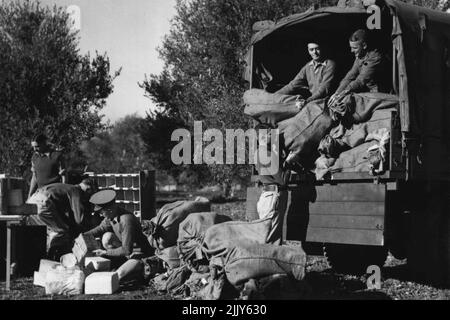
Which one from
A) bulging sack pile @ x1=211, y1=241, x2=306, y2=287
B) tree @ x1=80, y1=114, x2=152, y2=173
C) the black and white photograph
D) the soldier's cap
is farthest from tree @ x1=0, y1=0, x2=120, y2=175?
tree @ x1=80, y1=114, x2=152, y2=173

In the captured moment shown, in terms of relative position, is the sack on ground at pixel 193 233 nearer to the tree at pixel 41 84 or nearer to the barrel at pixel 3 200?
the barrel at pixel 3 200

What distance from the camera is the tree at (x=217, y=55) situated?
18.5 meters

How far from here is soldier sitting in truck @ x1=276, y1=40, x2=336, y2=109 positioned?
27.3ft

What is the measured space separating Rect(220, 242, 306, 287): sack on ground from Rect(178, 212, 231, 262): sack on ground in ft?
2.79

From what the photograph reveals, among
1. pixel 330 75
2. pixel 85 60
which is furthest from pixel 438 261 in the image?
pixel 85 60

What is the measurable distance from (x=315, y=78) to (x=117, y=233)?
3.31 meters

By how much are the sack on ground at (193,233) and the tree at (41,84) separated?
40.2ft

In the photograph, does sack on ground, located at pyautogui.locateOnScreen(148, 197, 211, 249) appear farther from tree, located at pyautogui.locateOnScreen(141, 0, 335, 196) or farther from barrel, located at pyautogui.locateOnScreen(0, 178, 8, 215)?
tree, located at pyautogui.locateOnScreen(141, 0, 335, 196)

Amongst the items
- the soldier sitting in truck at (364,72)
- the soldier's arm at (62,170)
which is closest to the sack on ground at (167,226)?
the soldier sitting in truck at (364,72)

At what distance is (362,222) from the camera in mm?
6652

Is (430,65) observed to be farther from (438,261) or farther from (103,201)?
(103,201)

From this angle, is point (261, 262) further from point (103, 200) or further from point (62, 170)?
point (62, 170)

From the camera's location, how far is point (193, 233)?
757 centimetres
